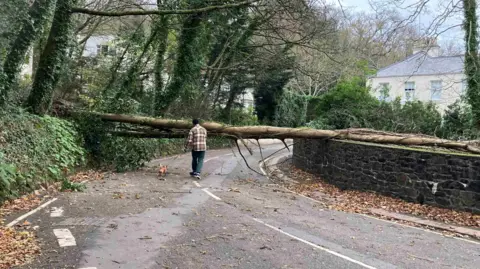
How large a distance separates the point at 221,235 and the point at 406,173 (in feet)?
22.7

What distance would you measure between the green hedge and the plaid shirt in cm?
370

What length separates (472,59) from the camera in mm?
23500

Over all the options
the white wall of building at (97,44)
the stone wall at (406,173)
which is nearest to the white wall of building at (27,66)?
the white wall of building at (97,44)

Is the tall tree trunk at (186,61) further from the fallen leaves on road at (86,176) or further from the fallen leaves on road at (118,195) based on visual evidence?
the fallen leaves on road at (118,195)

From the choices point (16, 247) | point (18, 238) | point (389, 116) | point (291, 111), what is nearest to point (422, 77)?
point (291, 111)

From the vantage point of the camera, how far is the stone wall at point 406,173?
11.1 meters

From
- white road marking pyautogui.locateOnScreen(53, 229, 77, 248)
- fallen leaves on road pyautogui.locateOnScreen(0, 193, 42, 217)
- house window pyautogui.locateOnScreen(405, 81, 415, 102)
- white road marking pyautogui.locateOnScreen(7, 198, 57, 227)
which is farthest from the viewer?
house window pyautogui.locateOnScreen(405, 81, 415, 102)

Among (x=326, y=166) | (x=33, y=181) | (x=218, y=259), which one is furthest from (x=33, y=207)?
(x=326, y=166)

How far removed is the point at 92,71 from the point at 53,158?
1478 centimetres

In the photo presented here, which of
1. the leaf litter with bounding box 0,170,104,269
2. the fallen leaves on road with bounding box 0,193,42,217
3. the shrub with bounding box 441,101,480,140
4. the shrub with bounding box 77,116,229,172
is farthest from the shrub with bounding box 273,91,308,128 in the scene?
the fallen leaves on road with bounding box 0,193,42,217

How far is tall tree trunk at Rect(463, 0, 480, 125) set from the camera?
23.4 meters

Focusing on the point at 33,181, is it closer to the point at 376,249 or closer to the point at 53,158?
the point at 53,158

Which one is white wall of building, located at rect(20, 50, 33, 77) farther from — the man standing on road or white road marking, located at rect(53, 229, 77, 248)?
white road marking, located at rect(53, 229, 77, 248)

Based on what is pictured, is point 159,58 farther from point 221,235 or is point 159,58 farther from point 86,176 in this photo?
point 221,235
